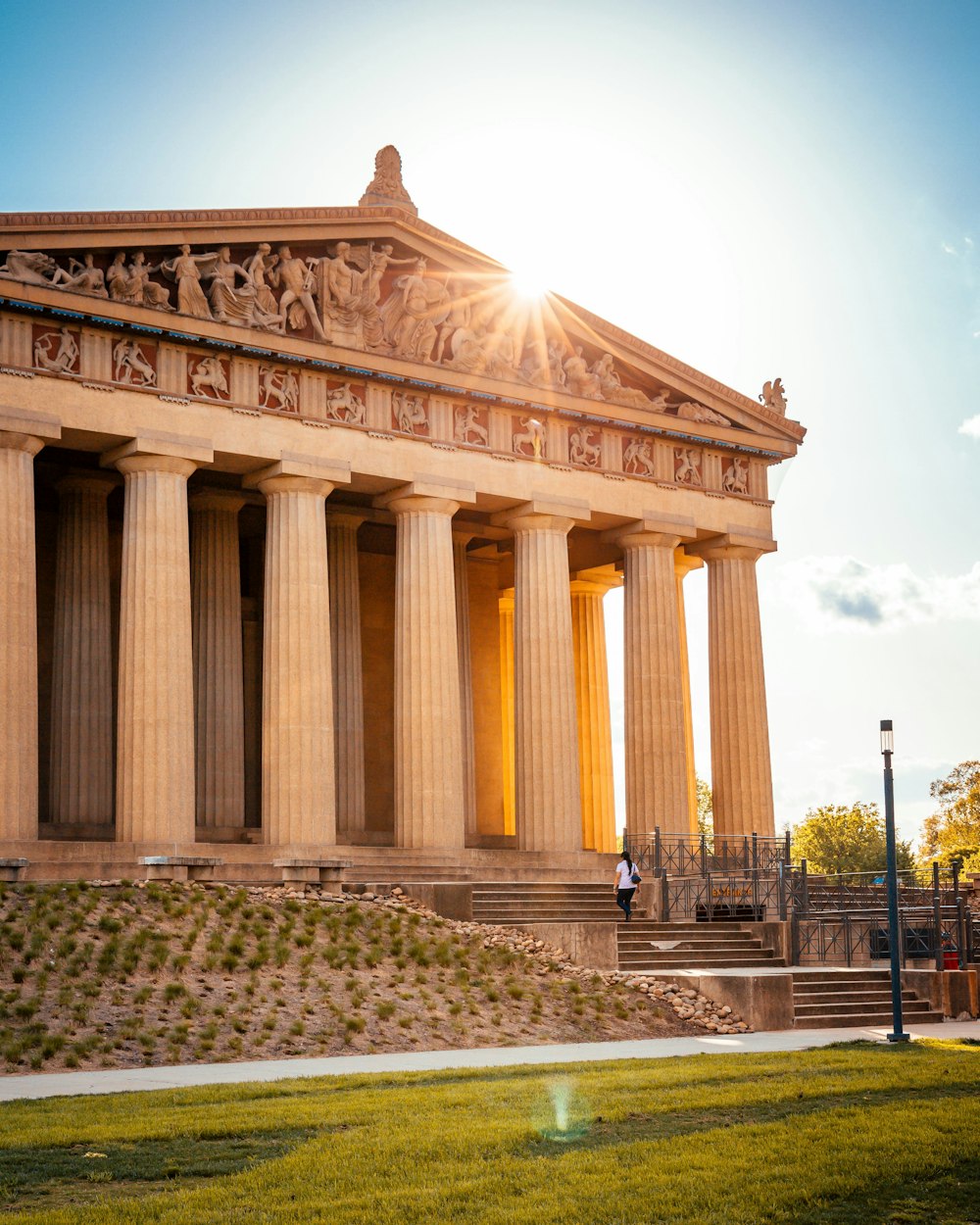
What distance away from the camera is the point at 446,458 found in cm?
4234

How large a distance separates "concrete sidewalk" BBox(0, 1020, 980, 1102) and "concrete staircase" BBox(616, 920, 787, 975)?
18.2 ft

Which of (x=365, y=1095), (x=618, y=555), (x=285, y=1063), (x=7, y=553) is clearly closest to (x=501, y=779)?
(x=618, y=555)

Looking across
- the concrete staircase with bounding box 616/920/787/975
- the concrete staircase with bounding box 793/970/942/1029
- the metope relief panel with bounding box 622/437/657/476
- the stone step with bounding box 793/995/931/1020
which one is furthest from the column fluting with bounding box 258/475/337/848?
the stone step with bounding box 793/995/931/1020

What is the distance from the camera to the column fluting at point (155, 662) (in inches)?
1427

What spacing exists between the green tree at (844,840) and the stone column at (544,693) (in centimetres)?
7157

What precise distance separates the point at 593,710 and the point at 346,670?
10.5 metres

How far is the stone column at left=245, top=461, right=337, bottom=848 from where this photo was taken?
38.3 metres

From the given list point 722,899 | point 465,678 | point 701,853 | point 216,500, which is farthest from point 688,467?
point 722,899

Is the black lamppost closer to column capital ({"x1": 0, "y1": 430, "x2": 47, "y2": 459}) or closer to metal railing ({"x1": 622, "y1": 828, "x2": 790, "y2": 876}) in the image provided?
metal railing ({"x1": 622, "y1": 828, "x2": 790, "y2": 876})

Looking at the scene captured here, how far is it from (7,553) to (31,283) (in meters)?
6.09

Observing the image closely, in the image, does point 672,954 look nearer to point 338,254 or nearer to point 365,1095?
point 365,1095

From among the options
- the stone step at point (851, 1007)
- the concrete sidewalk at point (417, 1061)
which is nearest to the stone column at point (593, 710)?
the stone step at point (851, 1007)

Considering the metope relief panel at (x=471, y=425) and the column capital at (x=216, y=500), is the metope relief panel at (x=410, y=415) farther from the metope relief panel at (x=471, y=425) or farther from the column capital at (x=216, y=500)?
the column capital at (x=216, y=500)

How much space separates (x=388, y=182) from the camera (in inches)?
1761
